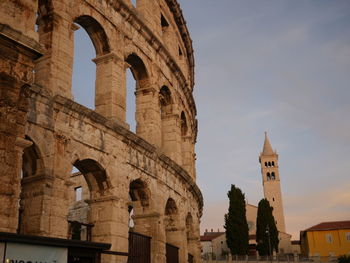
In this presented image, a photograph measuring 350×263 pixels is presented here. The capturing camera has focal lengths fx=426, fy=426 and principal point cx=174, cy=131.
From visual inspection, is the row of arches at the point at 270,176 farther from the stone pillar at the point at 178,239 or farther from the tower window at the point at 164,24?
the stone pillar at the point at 178,239

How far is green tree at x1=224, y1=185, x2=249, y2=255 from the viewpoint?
4764 cm

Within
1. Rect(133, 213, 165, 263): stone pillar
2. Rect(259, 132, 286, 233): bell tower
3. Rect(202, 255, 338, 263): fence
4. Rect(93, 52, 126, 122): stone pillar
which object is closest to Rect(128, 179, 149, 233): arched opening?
Rect(133, 213, 165, 263): stone pillar

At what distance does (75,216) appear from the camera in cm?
2523

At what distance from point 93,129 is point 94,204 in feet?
7.50

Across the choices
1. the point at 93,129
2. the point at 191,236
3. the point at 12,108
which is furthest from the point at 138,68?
the point at 191,236

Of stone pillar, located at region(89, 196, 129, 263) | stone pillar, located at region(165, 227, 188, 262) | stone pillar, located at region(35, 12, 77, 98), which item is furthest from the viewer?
stone pillar, located at region(165, 227, 188, 262)

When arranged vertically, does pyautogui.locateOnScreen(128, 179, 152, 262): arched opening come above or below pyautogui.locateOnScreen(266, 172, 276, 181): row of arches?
below

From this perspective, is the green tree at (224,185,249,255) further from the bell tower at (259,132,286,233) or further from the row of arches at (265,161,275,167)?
the row of arches at (265,161,275,167)

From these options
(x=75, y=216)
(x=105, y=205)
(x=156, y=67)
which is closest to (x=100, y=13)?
(x=156, y=67)

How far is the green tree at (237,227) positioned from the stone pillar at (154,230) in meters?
34.7

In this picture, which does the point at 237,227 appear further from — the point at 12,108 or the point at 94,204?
the point at 12,108

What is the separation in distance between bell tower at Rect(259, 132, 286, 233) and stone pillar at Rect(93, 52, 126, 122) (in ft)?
205

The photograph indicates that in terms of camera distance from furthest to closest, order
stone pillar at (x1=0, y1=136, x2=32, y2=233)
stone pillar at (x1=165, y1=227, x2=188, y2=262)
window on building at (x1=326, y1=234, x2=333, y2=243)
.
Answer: window on building at (x1=326, y1=234, x2=333, y2=243), stone pillar at (x1=165, y1=227, x2=188, y2=262), stone pillar at (x1=0, y1=136, x2=32, y2=233)

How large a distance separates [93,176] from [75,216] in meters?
13.9
